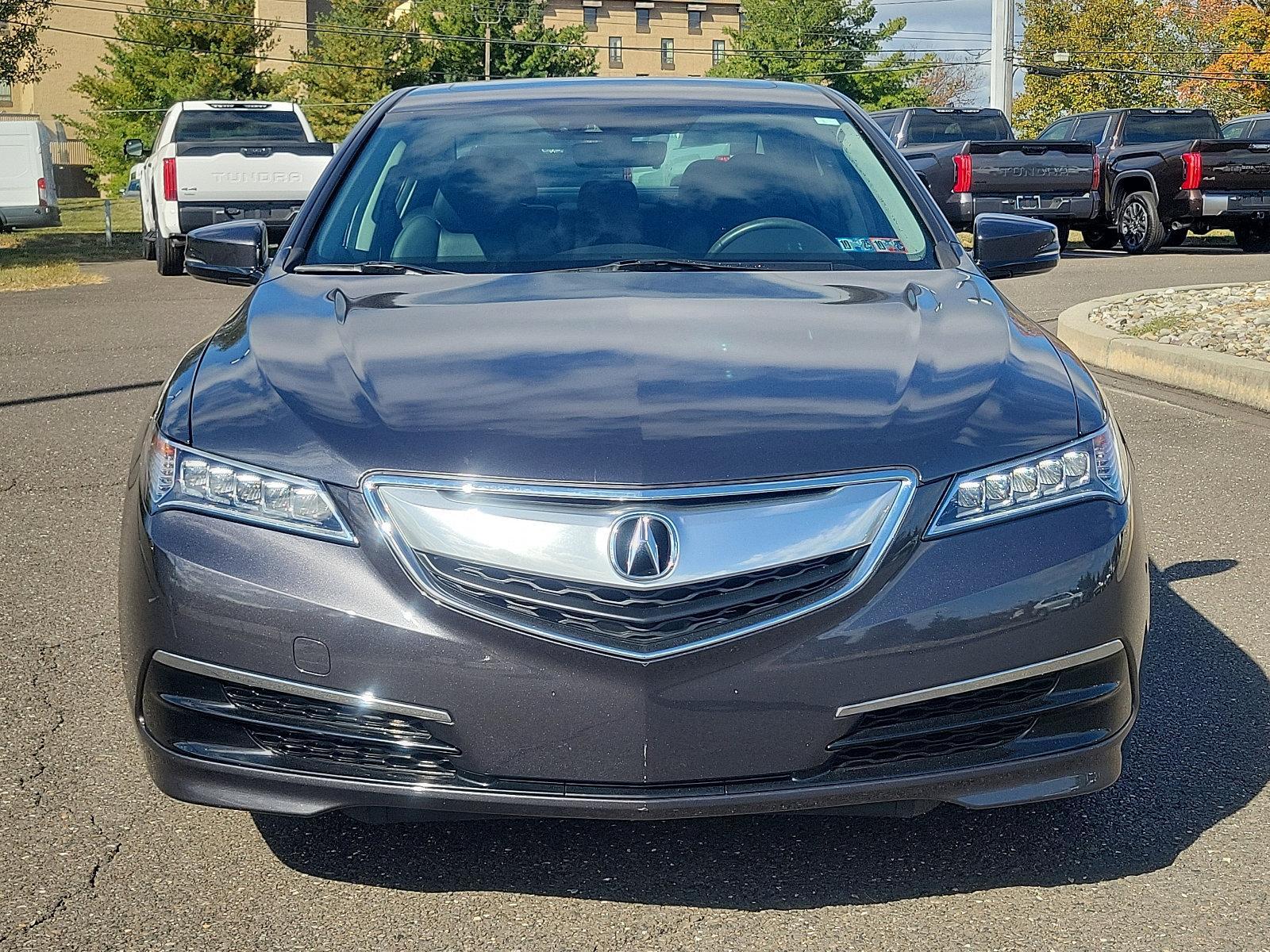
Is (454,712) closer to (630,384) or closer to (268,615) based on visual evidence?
(268,615)

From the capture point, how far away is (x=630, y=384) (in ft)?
9.40

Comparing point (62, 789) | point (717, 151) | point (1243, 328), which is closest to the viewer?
point (62, 789)

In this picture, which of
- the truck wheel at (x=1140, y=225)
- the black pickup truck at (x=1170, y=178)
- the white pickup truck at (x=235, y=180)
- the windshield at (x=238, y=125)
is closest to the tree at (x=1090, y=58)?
the black pickup truck at (x=1170, y=178)

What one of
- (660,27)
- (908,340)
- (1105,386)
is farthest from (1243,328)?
(660,27)

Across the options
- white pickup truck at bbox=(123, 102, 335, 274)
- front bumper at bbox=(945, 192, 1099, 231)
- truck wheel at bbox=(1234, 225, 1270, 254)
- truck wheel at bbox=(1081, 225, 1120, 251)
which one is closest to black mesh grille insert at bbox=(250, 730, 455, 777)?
white pickup truck at bbox=(123, 102, 335, 274)

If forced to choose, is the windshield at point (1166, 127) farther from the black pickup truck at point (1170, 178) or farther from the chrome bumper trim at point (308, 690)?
the chrome bumper trim at point (308, 690)

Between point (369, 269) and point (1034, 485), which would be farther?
point (369, 269)

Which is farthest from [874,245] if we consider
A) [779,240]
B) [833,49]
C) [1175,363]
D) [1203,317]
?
[833,49]

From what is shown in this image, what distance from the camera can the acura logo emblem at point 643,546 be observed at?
250 centimetres

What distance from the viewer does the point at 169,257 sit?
18031mm

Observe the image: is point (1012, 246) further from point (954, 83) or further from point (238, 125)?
point (954, 83)

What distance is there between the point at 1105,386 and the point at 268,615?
295 inches

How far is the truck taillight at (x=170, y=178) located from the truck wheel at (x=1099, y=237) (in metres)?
12.1

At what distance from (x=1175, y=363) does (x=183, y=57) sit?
1786 inches
